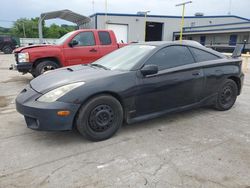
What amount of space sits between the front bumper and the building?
92.6 feet

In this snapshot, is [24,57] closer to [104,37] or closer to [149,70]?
[104,37]

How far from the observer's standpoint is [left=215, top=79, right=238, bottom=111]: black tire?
4.86 m

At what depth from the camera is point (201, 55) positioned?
4.56m

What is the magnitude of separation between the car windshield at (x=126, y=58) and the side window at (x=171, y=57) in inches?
7.3

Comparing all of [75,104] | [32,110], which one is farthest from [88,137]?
[32,110]

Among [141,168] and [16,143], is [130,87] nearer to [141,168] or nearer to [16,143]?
[141,168]

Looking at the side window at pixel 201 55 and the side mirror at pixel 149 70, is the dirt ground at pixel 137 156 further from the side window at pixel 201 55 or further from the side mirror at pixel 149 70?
the side window at pixel 201 55

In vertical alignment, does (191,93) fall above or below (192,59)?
below

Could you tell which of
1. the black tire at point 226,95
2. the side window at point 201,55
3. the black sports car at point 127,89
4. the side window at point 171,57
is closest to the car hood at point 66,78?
the black sports car at point 127,89

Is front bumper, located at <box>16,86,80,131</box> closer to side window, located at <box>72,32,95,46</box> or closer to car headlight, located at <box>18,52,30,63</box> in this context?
car headlight, located at <box>18,52,30,63</box>

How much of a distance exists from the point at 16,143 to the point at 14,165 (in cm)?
65

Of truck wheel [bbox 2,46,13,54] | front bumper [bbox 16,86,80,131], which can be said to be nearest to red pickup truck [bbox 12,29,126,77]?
front bumper [bbox 16,86,80,131]

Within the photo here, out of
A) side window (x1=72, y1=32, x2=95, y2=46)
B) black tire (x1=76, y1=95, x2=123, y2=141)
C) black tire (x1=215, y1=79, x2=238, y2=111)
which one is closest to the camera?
black tire (x1=76, y1=95, x2=123, y2=141)

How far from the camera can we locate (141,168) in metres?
2.82
